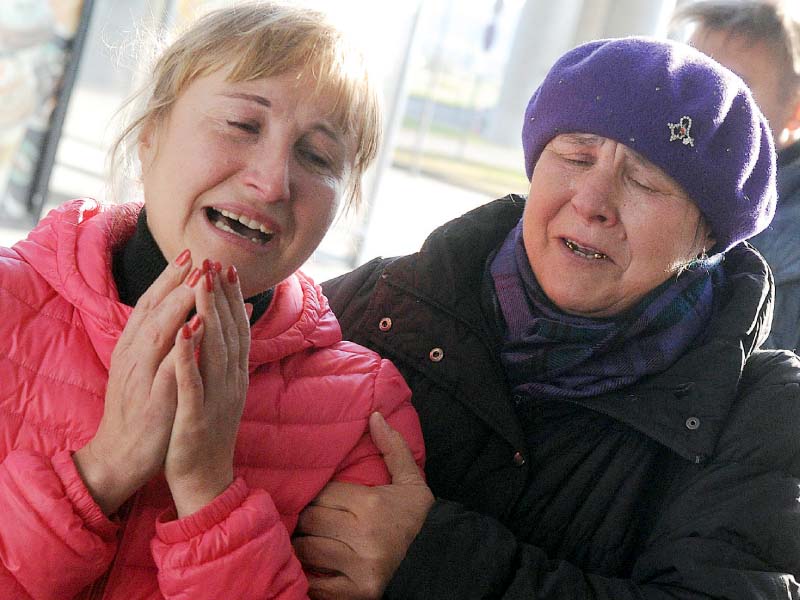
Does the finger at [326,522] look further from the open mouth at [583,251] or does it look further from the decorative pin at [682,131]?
the decorative pin at [682,131]

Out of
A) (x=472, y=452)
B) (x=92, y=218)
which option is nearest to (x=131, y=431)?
(x=92, y=218)

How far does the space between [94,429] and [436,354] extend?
30.1 inches

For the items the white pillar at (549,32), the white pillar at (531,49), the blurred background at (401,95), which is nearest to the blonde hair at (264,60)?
the blurred background at (401,95)

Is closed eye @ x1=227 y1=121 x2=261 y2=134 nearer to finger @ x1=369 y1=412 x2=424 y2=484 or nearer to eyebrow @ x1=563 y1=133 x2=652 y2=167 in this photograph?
finger @ x1=369 y1=412 x2=424 y2=484

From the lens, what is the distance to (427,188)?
6934 mm

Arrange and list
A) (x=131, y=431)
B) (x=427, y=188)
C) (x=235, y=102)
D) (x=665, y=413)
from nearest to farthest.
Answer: (x=131, y=431)
(x=235, y=102)
(x=665, y=413)
(x=427, y=188)

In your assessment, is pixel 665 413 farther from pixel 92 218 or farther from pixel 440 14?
pixel 440 14

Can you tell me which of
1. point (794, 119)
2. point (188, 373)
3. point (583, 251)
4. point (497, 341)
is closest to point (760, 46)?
point (794, 119)

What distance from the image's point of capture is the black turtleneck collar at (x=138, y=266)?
1.56 meters

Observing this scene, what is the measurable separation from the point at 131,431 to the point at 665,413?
40.4 inches

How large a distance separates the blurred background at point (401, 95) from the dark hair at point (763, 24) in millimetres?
1726

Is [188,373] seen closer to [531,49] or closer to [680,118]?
[680,118]

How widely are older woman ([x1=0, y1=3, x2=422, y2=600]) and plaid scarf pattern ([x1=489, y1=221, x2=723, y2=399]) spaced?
0.33m

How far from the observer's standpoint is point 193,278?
4.46ft
